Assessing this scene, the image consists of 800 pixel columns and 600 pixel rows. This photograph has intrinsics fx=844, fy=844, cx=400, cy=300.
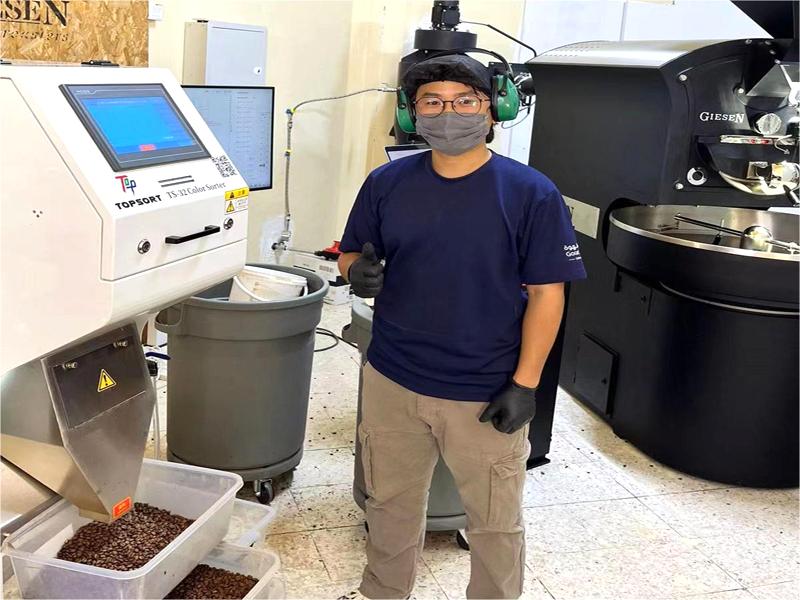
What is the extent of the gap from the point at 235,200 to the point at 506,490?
33.4 inches

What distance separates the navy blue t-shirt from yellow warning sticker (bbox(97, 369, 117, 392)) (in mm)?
596

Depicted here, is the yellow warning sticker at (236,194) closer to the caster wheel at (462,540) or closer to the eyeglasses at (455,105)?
the eyeglasses at (455,105)

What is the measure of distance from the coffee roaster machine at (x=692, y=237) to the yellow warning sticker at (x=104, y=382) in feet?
5.96

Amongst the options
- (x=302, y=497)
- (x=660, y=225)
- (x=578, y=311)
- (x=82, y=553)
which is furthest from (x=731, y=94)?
(x=82, y=553)

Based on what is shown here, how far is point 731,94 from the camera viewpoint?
256cm

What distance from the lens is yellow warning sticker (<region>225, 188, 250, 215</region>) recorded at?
1.64m

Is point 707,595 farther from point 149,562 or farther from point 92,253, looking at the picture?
point 92,253

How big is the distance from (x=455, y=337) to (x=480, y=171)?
354mm

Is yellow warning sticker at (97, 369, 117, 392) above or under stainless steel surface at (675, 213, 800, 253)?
under

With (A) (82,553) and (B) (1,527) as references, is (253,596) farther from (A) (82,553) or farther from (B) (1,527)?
(B) (1,527)

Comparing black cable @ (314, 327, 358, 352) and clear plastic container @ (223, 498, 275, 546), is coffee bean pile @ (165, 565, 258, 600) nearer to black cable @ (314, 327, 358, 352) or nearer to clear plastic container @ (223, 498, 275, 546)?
clear plastic container @ (223, 498, 275, 546)

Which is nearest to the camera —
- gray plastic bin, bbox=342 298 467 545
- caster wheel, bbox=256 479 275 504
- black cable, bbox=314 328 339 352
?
gray plastic bin, bbox=342 298 467 545

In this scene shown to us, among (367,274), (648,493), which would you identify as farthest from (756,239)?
(367,274)

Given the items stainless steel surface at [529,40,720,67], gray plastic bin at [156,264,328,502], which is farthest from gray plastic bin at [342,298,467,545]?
stainless steel surface at [529,40,720,67]
